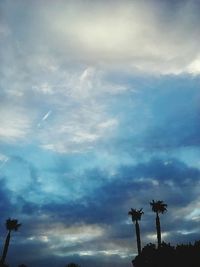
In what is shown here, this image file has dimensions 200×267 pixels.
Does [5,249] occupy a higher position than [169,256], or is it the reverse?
[5,249]

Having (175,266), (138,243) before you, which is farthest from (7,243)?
(175,266)

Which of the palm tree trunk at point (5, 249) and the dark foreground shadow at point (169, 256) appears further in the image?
the palm tree trunk at point (5, 249)

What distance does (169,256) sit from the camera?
4700 centimetres

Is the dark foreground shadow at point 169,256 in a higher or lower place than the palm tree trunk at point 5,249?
lower

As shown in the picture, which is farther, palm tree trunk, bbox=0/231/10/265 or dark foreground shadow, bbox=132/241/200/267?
palm tree trunk, bbox=0/231/10/265

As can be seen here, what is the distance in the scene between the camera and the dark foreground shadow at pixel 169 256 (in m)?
43.8

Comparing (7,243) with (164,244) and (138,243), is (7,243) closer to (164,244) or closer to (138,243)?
(138,243)

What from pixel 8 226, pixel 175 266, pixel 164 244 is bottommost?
pixel 175 266

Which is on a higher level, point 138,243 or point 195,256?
point 138,243

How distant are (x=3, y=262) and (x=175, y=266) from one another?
30.1m

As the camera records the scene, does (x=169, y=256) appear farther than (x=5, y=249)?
No

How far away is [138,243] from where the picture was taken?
61250mm

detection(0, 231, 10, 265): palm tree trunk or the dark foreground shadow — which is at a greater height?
detection(0, 231, 10, 265): palm tree trunk

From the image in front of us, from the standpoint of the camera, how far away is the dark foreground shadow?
43781 mm
